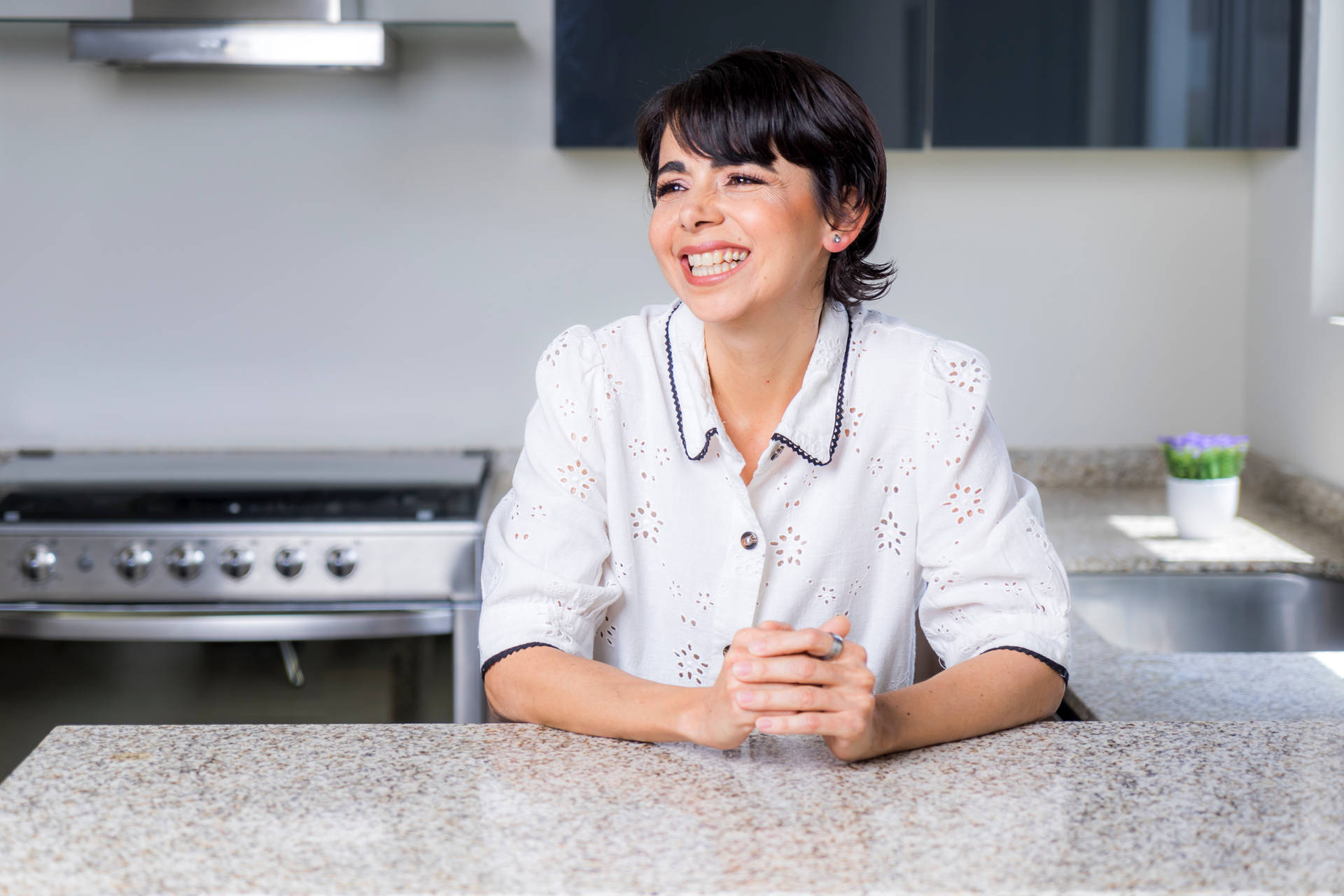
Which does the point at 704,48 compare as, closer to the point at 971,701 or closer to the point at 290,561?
the point at 290,561

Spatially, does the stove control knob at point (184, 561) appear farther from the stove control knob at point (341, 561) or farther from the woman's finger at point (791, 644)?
the woman's finger at point (791, 644)

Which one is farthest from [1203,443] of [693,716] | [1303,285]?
[693,716]

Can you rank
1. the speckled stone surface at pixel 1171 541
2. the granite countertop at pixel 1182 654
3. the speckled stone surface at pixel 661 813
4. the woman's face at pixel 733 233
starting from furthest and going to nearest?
the speckled stone surface at pixel 1171 541
the granite countertop at pixel 1182 654
the woman's face at pixel 733 233
the speckled stone surface at pixel 661 813

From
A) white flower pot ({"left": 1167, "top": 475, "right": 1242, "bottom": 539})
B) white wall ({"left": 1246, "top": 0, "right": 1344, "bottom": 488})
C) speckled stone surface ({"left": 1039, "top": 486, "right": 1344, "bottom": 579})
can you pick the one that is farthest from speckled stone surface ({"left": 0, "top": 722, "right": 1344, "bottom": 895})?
white wall ({"left": 1246, "top": 0, "right": 1344, "bottom": 488})

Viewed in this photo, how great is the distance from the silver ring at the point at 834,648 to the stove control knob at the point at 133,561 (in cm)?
136

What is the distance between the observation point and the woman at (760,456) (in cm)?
116

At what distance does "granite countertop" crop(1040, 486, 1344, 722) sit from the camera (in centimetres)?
130

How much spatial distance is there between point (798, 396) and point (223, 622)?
1.12 metres

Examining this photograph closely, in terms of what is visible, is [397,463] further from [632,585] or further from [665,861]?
[665,861]

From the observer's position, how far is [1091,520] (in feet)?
7.00

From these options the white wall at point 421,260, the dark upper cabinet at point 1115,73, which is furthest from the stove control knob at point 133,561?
the dark upper cabinet at point 1115,73

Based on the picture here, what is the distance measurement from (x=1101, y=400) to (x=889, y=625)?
1.35m

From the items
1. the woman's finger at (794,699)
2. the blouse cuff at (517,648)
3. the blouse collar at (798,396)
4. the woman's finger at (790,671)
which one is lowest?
the blouse cuff at (517,648)

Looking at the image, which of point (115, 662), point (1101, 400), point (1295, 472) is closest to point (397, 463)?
point (115, 662)
